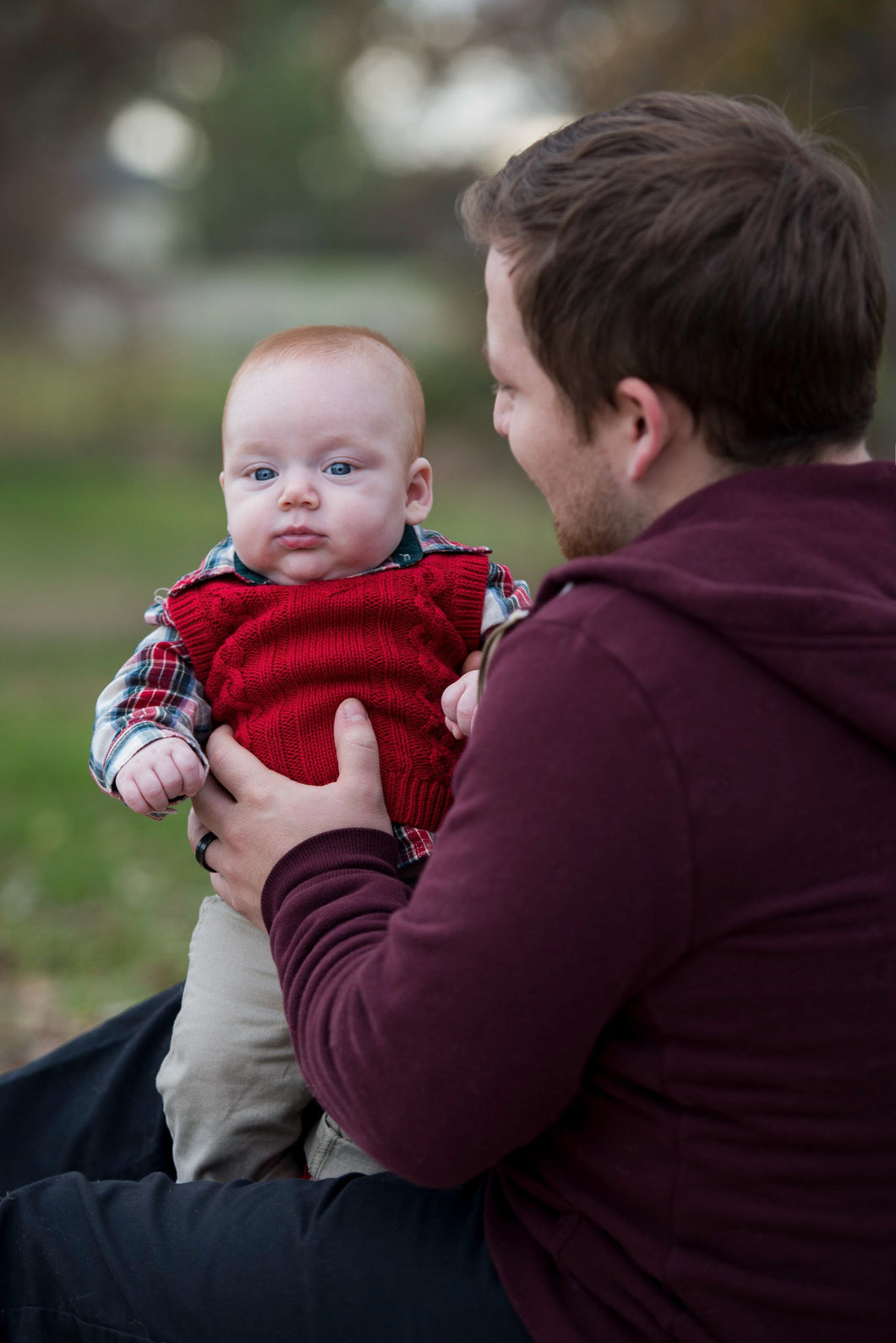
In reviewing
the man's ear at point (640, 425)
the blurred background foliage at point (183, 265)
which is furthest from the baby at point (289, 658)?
the blurred background foliage at point (183, 265)

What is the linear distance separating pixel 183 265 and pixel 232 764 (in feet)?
75.9

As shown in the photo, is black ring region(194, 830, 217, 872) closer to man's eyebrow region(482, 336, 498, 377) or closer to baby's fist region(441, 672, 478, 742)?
baby's fist region(441, 672, 478, 742)

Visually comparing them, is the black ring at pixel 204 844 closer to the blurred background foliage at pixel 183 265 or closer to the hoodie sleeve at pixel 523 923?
the hoodie sleeve at pixel 523 923

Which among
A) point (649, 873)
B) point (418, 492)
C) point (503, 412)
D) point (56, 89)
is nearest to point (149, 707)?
point (418, 492)

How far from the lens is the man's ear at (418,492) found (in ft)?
7.28

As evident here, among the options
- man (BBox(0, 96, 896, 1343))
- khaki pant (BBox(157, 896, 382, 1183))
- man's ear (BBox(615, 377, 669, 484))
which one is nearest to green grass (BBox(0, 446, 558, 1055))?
khaki pant (BBox(157, 896, 382, 1183))

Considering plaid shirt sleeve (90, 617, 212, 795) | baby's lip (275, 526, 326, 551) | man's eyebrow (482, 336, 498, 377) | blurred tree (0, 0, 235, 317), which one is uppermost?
blurred tree (0, 0, 235, 317)

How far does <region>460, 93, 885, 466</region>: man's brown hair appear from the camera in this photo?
1396mm

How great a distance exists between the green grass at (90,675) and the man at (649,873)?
9.64 ft

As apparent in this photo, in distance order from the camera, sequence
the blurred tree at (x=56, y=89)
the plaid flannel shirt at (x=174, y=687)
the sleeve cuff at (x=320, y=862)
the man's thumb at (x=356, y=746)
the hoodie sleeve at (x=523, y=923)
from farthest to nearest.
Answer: the blurred tree at (x=56, y=89) < the plaid flannel shirt at (x=174, y=687) < the man's thumb at (x=356, y=746) < the sleeve cuff at (x=320, y=862) < the hoodie sleeve at (x=523, y=923)

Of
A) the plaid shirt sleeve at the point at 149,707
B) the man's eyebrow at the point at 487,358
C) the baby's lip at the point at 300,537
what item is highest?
the man's eyebrow at the point at 487,358

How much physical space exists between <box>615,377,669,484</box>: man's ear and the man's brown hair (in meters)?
0.02

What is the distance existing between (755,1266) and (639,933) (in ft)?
1.19

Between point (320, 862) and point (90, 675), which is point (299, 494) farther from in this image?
point (90, 675)
